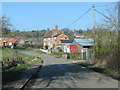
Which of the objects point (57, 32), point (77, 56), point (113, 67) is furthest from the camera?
point (57, 32)

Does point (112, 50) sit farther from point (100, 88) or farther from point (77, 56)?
point (77, 56)

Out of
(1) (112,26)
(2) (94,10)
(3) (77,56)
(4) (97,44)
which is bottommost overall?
(3) (77,56)

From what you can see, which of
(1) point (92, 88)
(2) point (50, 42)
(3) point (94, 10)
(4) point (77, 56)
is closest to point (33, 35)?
(2) point (50, 42)

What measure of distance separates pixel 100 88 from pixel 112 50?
32.9ft

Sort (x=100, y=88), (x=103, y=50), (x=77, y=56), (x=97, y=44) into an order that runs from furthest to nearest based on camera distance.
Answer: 1. (x=77, y=56)
2. (x=97, y=44)
3. (x=103, y=50)
4. (x=100, y=88)

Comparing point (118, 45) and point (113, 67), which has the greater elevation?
point (118, 45)

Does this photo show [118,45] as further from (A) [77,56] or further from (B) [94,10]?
(A) [77,56]

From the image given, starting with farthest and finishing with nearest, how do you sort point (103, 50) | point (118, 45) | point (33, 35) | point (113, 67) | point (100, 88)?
point (33, 35) → point (103, 50) → point (113, 67) → point (118, 45) → point (100, 88)

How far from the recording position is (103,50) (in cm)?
2273

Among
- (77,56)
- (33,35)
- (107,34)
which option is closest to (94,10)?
(107,34)

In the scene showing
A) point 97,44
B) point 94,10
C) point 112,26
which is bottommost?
point 97,44

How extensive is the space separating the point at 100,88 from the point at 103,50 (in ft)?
42.0

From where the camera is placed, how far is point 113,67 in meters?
19.2

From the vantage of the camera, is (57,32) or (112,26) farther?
(57,32)
